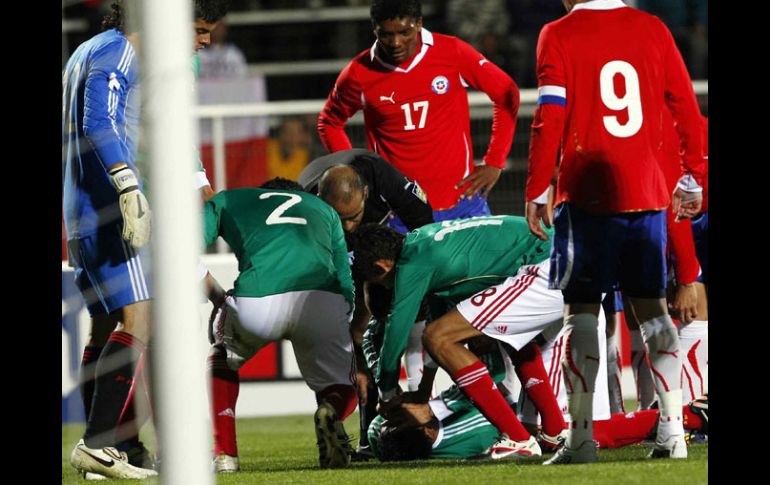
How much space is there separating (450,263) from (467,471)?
2.96ft

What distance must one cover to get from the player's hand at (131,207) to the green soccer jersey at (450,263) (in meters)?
1.00

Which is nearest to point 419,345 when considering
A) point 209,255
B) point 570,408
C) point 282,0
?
point 570,408

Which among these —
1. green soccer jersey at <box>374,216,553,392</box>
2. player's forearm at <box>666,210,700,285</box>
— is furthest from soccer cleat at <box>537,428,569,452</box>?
player's forearm at <box>666,210,700,285</box>

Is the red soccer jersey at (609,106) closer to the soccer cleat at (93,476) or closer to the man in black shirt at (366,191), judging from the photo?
the man in black shirt at (366,191)

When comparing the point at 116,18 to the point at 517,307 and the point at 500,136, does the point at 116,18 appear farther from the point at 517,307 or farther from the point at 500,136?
the point at 500,136

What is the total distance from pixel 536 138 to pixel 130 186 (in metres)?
1.48

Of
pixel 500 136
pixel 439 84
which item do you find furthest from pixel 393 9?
pixel 500 136

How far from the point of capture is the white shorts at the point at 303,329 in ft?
17.8

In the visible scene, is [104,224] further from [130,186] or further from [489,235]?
[489,235]

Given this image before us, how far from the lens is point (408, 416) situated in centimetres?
Answer: 571

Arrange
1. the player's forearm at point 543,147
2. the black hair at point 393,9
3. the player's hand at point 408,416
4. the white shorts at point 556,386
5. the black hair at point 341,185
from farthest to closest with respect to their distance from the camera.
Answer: the black hair at point 393,9, the white shorts at point 556,386, the black hair at point 341,185, the player's hand at point 408,416, the player's forearm at point 543,147

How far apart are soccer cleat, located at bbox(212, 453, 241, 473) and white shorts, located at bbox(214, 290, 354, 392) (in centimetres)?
36

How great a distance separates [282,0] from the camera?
1276 cm

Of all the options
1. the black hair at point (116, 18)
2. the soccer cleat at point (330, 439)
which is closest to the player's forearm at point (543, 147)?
the soccer cleat at point (330, 439)
